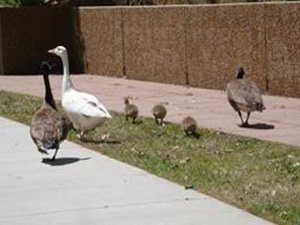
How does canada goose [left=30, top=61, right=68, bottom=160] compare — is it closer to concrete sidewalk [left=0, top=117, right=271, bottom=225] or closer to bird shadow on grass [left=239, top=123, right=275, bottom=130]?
concrete sidewalk [left=0, top=117, right=271, bottom=225]

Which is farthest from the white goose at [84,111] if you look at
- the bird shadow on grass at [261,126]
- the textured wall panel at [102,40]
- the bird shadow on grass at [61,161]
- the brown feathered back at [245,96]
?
the textured wall panel at [102,40]

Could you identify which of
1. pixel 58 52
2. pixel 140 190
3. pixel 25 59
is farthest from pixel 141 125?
pixel 25 59

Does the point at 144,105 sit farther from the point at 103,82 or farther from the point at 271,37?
the point at 103,82

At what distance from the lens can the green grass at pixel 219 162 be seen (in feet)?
27.2

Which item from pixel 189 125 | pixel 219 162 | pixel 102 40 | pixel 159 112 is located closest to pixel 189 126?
pixel 189 125

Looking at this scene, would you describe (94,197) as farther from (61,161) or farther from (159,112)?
(159,112)

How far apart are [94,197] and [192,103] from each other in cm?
893

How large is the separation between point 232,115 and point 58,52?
11.5ft

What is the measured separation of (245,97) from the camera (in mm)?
13219

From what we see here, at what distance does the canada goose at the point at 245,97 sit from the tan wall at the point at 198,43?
4105 millimetres

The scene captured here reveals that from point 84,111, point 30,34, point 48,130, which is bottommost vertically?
point 30,34

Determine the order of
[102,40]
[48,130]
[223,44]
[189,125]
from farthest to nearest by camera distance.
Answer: [102,40] → [223,44] → [189,125] → [48,130]

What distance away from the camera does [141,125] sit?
13.9 metres

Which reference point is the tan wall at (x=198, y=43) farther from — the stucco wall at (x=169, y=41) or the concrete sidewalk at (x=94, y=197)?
the concrete sidewalk at (x=94, y=197)
